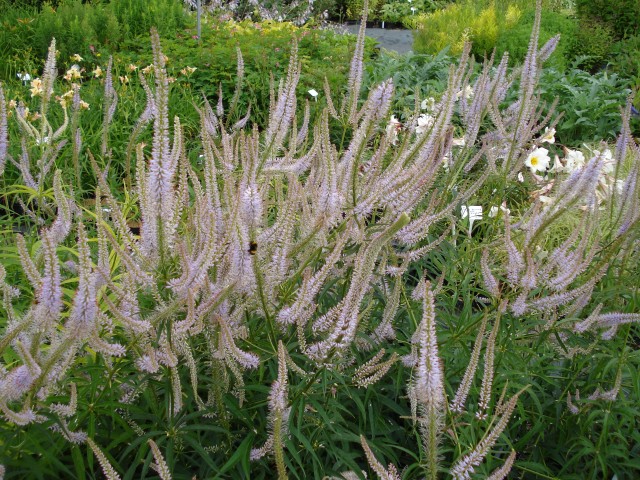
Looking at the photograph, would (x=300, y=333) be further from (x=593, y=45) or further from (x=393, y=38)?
(x=393, y=38)

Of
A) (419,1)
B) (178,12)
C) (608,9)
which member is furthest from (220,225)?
(419,1)

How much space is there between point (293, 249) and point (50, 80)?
6.35 feet

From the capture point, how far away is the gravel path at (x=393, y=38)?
1509 centimetres

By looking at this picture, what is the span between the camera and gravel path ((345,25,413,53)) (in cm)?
1509

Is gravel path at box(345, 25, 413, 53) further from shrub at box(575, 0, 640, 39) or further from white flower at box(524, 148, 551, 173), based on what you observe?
white flower at box(524, 148, 551, 173)

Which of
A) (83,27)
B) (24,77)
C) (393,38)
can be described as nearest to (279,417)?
(24,77)

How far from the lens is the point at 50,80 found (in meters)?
3.42

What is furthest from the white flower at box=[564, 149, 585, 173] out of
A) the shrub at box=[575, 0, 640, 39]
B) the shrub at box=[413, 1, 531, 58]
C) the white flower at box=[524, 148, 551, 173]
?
the shrub at box=[575, 0, 640, 39]

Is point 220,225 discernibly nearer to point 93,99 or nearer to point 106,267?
point 106,267

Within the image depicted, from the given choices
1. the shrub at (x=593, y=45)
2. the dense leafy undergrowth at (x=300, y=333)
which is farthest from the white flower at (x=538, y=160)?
the shrub at (x=593, y=45)

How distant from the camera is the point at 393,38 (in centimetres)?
1636

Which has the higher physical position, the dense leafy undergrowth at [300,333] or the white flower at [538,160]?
the dense leafy undergrowth at [300,333]

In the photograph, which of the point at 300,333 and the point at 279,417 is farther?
the point at 300,333

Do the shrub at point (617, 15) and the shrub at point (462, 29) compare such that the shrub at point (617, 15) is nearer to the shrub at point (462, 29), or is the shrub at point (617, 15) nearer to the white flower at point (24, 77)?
the shrub at point (462, 29)
